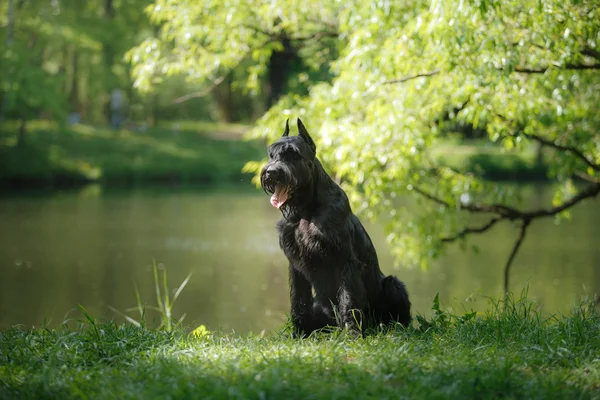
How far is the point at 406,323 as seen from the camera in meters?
5.31

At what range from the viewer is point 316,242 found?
471 cm

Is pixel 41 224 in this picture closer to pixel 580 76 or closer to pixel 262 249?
pixel 262 249

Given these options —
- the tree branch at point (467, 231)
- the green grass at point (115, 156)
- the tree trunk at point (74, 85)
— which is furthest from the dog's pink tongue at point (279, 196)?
the tree trunk at point (74, 85)

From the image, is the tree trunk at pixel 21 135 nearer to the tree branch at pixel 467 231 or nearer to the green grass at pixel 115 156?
the green grass at pixel 115 156

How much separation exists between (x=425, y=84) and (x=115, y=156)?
26580mm

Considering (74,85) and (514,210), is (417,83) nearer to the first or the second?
(514,210)

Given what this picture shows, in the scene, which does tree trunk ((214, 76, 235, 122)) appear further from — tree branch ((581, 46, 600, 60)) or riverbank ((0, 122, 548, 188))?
tree branch ((581, 46, 600, 60))

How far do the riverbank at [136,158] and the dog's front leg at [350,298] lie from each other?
24170 mm

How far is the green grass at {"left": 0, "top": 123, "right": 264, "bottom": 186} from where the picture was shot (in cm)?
2933

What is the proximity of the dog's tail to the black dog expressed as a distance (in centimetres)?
18

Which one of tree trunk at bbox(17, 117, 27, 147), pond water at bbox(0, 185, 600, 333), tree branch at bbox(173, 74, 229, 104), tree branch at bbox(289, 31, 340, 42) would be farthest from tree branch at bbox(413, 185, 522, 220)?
tree trunk at bbox(17, 117, 27, 147)

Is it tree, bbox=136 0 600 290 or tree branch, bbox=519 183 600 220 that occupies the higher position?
tree, bbox=136 0 600 290

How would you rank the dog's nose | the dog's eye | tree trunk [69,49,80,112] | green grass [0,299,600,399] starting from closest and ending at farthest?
1. green grass [0,299,600,399]
2. the dog's nose
3. the dog's eye
4. tree trunk [69,49,80,112]

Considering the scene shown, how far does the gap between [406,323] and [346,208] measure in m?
1.08
